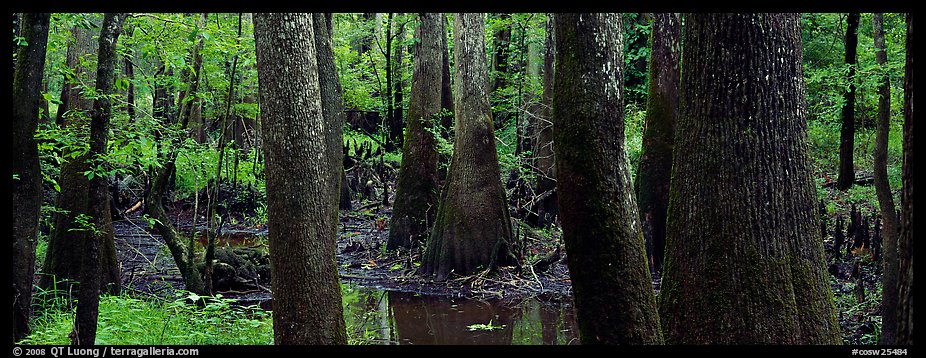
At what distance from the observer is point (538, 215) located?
47.7 feet

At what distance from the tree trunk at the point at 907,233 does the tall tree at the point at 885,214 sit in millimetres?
4755

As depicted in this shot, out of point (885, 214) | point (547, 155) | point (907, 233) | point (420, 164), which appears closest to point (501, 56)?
Answer: point (547, 155)

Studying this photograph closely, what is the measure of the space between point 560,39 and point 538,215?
9.87m

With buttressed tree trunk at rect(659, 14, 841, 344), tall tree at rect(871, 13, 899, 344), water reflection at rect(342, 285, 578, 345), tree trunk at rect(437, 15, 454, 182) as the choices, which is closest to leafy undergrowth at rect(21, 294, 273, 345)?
water reflection at rect(342, 285, 578, 345)

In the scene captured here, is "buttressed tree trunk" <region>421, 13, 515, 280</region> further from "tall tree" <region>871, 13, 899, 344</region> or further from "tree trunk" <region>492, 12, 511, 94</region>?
"tree trunk" <region>492, 12, 511, 94</region>

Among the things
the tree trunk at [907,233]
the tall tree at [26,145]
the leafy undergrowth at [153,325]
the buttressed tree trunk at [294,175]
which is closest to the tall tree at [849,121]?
the leafy undergrowth at [153,325]

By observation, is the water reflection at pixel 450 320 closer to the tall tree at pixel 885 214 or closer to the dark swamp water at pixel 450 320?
the dark swamp water at pixel 450 320

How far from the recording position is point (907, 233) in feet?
7.95

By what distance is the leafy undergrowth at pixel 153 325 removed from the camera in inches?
257

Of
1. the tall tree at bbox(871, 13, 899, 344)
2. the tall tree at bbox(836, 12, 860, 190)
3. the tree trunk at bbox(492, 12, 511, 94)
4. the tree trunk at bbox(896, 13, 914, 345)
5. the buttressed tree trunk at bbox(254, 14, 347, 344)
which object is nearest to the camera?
the tree trunk at bbox(896, 13, 914, 345)

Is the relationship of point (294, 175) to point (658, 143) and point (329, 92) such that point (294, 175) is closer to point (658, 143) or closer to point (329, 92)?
point (329, 92)

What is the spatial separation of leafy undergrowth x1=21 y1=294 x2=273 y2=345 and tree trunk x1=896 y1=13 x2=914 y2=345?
5.42m

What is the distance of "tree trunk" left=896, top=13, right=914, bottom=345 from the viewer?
2.38 m
